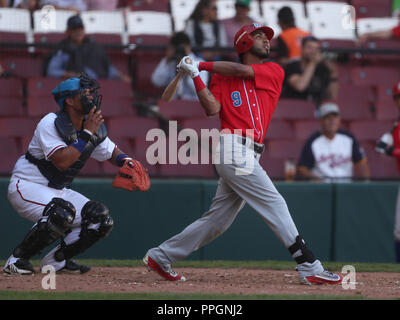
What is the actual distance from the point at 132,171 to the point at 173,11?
5772mm

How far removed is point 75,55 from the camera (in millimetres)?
9031

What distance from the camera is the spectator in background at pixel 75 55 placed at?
9.02 metres

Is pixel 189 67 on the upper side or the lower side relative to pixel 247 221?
upper

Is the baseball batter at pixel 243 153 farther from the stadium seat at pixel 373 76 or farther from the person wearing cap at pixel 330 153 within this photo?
the stadium seat at pixel 373 76

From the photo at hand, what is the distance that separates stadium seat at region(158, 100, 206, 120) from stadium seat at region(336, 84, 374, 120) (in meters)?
1.93

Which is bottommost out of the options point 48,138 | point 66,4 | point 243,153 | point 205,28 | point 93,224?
point 93,224

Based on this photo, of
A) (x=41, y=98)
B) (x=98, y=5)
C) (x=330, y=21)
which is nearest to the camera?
(x=41, y=98)

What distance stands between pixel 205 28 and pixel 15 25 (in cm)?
247

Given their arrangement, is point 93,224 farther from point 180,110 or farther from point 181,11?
point 181,11

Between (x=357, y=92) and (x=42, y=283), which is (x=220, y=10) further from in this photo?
(x=42, y=283)

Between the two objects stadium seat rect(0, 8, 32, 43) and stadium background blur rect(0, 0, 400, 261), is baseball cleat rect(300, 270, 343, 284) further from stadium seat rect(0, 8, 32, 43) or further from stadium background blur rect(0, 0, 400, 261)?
stadium seat rect(0, 8, 32, 43)

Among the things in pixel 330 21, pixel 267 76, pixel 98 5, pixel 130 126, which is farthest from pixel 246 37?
pixel 330 21
